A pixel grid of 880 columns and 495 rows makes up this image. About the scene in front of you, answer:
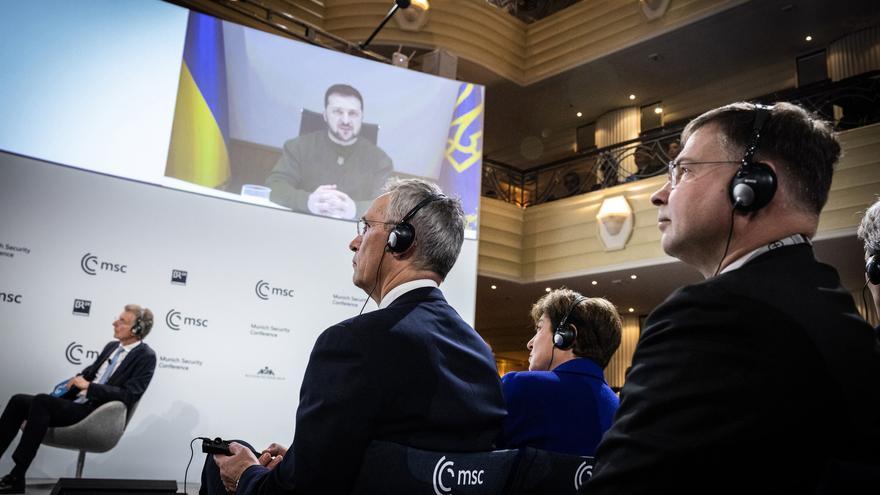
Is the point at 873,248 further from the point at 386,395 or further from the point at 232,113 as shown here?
the point at 232,113

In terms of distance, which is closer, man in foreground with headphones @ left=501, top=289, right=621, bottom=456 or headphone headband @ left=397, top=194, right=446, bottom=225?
headphone headband @ left=397, top=194, right=446, bottom=225

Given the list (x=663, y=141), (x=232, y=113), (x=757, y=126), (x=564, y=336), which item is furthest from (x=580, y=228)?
(x=757, y=126)

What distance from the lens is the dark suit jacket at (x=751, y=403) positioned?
934 millimetres

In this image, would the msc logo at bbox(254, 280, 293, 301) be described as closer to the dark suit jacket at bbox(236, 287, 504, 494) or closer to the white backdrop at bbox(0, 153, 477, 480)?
the white backdrop at bbox(0, 153, 477, 480)

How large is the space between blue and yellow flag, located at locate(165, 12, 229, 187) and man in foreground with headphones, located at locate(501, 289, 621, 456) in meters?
3.99

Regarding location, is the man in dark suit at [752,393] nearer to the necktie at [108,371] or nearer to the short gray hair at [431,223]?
the short gray hair at [431,223]

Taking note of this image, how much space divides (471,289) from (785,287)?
18.6ft

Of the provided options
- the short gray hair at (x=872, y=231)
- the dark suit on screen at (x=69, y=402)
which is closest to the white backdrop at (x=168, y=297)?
the dark suit on screen at (x=69, y=402)

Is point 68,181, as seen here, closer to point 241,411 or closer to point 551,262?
point 241,411

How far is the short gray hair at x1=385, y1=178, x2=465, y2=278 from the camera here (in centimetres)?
192

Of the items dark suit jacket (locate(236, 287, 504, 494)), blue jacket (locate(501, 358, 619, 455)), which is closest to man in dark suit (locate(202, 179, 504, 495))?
dark suit jacket (locate(236, 287, 504, 494))

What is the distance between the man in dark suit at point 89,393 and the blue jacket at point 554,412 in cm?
347

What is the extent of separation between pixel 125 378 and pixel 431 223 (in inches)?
148

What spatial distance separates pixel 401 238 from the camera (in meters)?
1.88
